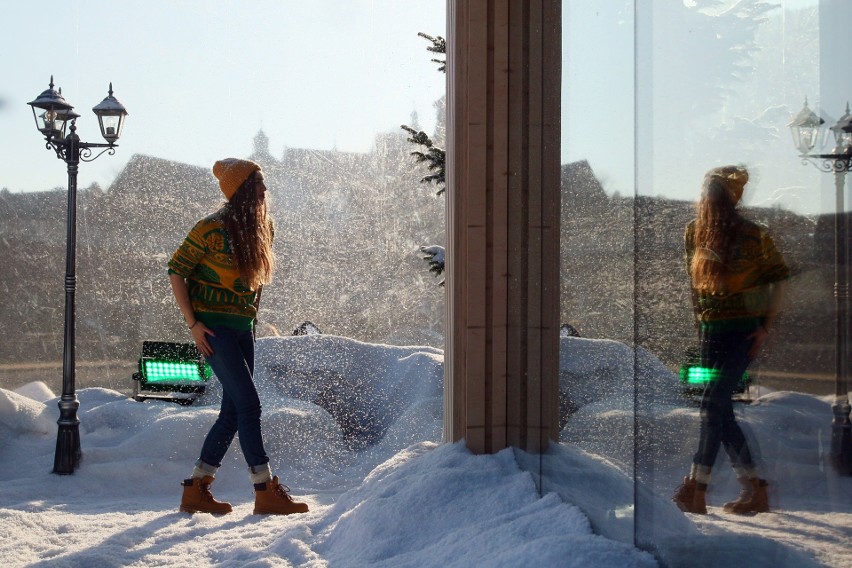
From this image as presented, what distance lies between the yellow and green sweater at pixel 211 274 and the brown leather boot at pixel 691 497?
A: 2.64m

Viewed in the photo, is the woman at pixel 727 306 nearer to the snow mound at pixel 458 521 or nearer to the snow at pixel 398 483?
the snow at pixel 398 483

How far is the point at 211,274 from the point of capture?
414cm

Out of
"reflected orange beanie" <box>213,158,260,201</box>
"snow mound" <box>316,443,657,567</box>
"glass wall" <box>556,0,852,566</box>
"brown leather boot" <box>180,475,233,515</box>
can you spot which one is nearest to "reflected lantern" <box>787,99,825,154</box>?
"glass wall" <box>556,0,852,566</box>

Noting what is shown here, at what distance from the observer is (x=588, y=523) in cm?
233

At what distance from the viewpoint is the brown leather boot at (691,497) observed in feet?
5.50

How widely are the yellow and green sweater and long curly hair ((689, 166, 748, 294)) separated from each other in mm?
2697

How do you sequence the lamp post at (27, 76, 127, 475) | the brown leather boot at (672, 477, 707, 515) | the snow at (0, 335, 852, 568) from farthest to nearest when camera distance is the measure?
the lamp post at (27, 76, 127, 475) < the brown leather boot at (672, 477, 707, 515) < the snow at (0, 335, 852, 568)

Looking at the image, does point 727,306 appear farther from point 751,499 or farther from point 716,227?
point 751,499

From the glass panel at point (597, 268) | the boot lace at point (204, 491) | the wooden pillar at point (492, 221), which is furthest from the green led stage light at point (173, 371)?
the glass panel at point (597, 268)

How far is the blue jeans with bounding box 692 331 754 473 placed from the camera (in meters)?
1.54

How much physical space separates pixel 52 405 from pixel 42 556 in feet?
12.6

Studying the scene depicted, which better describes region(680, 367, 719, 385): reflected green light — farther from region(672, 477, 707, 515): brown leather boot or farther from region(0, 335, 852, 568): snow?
region(672, 477, 707, 515): brown leather boot

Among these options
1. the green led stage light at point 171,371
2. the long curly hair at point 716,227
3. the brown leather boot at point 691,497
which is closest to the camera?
the long curly hair at point 716,227

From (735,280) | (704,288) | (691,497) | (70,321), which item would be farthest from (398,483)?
(70,321)
